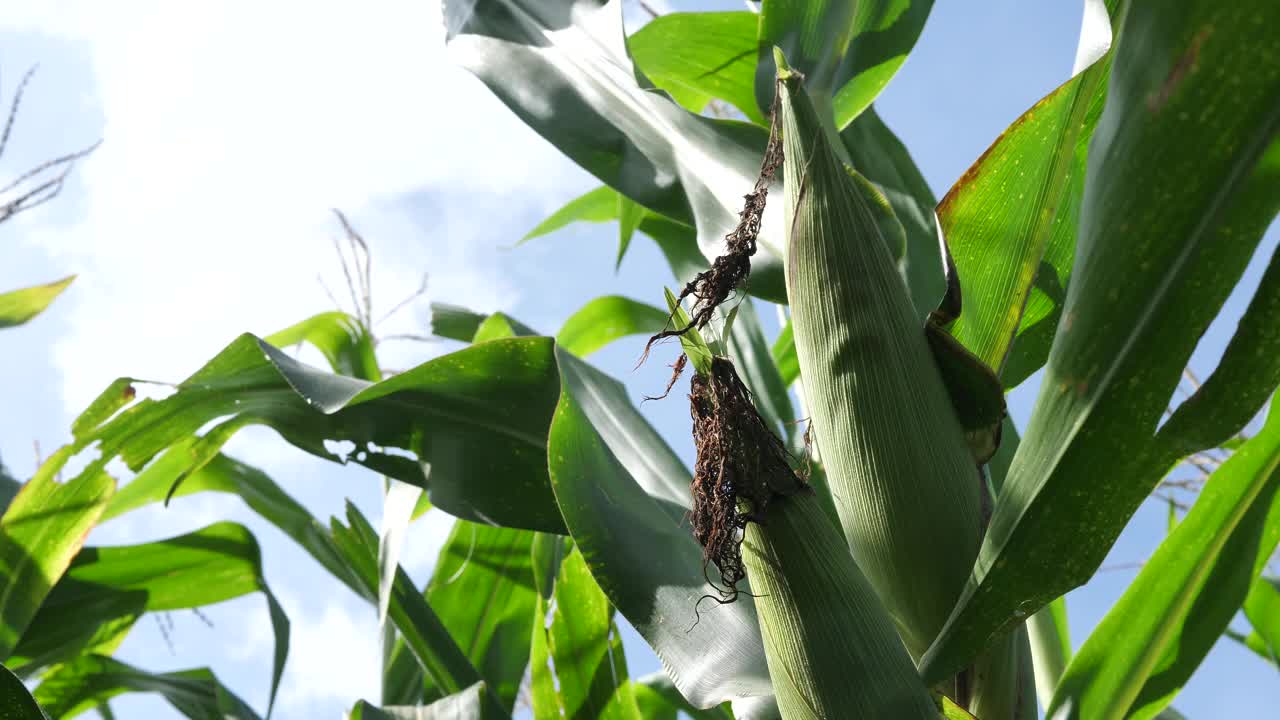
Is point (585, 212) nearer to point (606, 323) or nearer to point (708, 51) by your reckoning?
point (606, 323)

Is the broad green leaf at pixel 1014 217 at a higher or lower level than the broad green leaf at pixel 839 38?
lower

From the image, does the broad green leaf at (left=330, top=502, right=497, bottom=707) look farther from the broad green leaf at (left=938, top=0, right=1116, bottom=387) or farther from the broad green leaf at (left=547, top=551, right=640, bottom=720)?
the broad green leaf at (left=938, top=0, right=1116, bottom=387)

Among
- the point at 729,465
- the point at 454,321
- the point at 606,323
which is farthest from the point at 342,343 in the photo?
the point at 729,465

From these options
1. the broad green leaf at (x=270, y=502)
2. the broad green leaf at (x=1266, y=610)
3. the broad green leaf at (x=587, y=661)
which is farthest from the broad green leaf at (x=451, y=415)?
the broad green leaf at (x=1266, y=610)

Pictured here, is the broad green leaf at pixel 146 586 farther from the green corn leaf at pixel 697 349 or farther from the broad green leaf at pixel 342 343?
the green corn leaf at pixel 697 349

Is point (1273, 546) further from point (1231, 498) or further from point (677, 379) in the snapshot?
point (677, 379)

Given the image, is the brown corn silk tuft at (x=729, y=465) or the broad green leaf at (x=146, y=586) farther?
the broad green leaf at (x=146, y=586)

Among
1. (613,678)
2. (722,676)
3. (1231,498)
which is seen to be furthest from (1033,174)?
(613,678)
